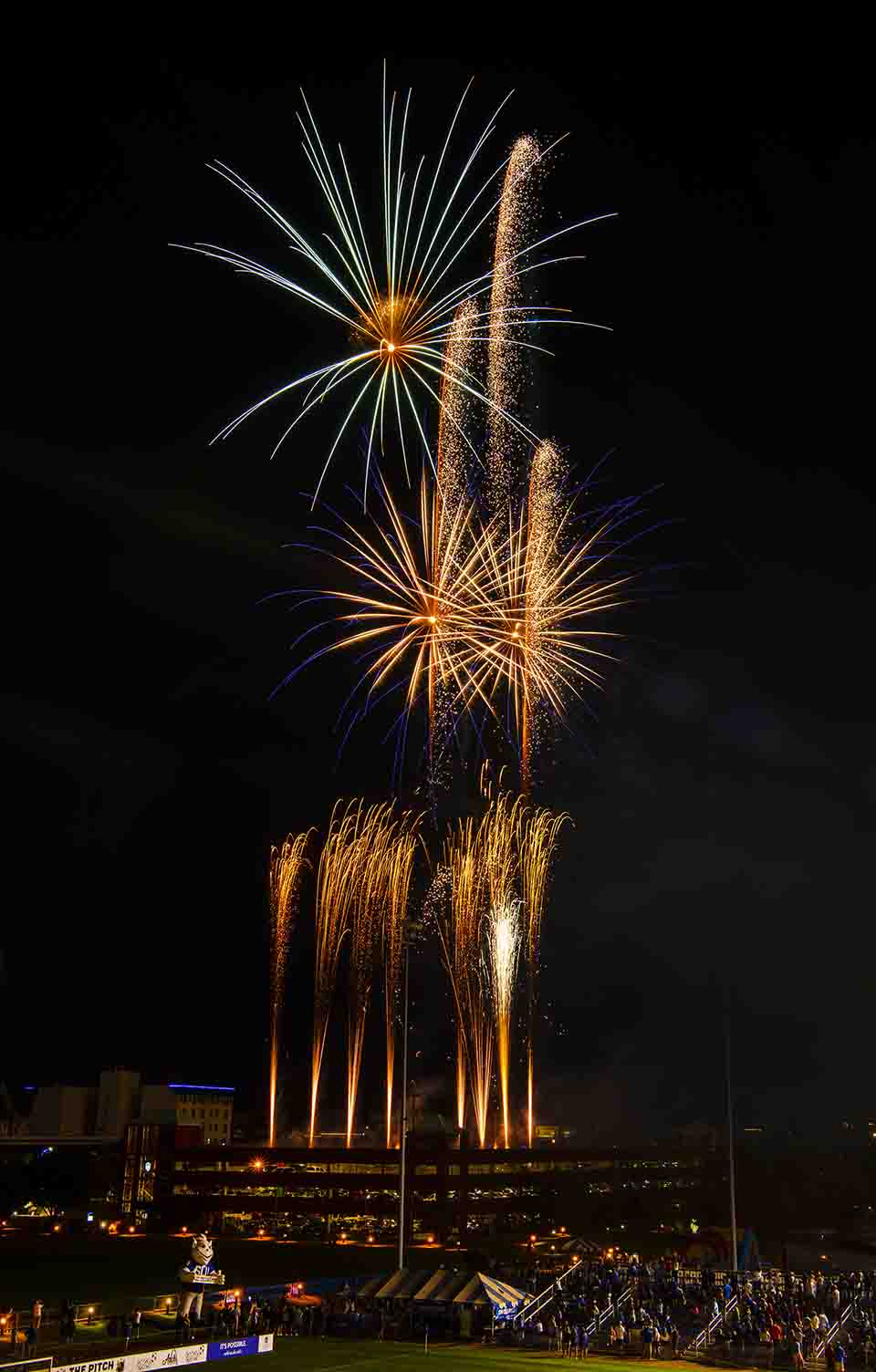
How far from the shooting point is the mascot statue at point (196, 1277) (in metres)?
29.3

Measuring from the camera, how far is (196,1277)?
2945cm

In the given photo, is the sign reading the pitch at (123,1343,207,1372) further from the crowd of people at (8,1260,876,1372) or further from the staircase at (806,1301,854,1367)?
the staircase at (806,1301,854,1367)

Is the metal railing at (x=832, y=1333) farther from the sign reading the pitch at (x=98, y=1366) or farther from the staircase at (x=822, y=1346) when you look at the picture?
the sign reading the pitch at (x=98, y=1366)

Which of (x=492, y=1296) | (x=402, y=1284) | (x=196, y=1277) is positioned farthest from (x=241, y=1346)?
(x=492, y=1296)

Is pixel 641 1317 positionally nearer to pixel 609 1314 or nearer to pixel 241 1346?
pixel 609 1314

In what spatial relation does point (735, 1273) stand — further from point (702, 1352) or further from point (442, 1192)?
point (442, 1192)

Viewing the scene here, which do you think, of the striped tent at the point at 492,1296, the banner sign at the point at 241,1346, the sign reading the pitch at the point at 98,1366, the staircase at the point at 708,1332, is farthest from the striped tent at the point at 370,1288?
the sign reading the pitch at the point at 98,1366

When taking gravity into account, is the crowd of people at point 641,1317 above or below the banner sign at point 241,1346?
above

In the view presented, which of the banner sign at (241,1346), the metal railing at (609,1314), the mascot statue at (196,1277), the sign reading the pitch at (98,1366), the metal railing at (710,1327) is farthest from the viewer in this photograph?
the metal railing at (609,1314)

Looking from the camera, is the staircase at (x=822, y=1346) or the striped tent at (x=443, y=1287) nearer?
the staircase at (x=822, y=1346)

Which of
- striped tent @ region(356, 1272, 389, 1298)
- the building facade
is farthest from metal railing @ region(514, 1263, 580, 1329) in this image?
the building facade

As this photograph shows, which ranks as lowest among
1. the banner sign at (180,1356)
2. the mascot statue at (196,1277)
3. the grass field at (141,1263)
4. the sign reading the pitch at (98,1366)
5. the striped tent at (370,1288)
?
the grass field at (141,1263)

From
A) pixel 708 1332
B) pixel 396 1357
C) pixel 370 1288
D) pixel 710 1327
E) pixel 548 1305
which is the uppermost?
pixel 370 1288

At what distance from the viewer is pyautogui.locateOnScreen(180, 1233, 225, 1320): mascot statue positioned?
29344mm
